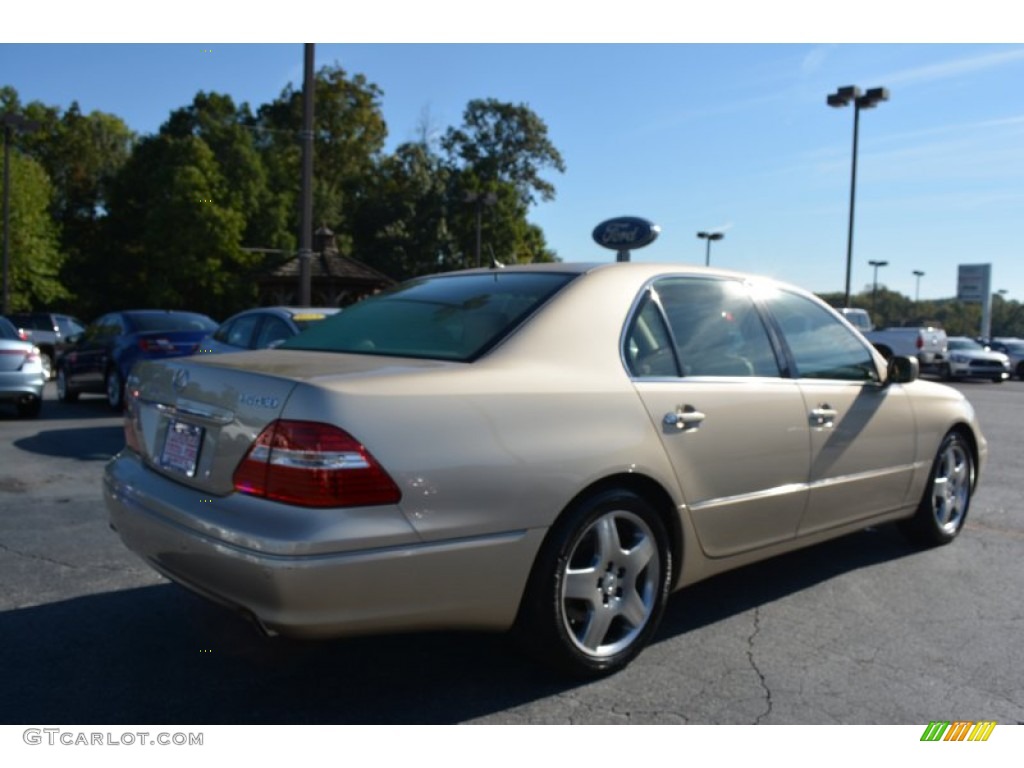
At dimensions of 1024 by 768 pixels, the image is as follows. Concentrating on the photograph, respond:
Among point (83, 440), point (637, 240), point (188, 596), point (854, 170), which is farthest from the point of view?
point (854, 170)

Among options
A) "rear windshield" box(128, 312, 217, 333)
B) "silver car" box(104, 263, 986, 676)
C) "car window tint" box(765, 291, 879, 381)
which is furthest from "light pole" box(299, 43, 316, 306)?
"car window tint" box(765, 291, 879, 381)

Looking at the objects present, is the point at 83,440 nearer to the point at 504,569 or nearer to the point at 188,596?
the point at 188,596

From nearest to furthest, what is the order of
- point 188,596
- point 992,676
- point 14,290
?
point 992,676 → point 188,596 → point 14,290

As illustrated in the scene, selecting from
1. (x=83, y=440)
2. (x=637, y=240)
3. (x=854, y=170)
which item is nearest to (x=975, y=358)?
(x=854, y=170)

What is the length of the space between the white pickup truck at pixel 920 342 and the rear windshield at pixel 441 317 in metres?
24.2

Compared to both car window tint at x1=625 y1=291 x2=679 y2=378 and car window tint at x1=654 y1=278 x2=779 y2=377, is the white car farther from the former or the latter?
car window tint at x1=625 y1=291 x2=679 y2=378

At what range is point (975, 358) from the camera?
2656cm

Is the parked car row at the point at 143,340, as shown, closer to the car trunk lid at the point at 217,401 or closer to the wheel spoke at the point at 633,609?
the wheel spoke at the point at 633,609

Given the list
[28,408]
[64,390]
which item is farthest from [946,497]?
[64,390]

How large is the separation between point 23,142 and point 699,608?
59.4 meters

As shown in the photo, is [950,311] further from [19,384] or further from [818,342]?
[818,342]

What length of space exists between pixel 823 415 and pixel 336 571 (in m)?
2.53

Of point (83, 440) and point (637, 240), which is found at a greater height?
point (637, 240)

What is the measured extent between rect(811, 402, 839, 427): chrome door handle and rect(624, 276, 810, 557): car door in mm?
89
